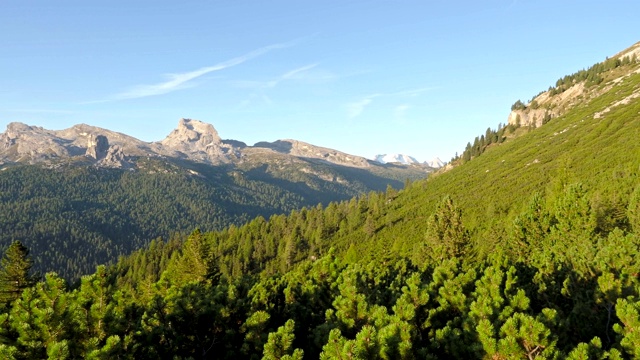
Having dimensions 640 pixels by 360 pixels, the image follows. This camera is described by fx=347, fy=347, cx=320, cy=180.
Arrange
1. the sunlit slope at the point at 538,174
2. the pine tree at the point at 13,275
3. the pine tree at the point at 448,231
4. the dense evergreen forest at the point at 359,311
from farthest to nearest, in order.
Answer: the sunlit slope at the point at 538,174, the pine tree at the point at 448,231, the pine tree at the point at 13,275, the dense evergreen forest at the point at 359,311

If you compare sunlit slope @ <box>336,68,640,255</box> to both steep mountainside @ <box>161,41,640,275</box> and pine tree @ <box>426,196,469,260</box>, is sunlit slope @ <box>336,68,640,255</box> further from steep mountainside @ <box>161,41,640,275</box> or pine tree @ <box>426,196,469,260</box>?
pine tree @ <box>426,196,469,260</box>

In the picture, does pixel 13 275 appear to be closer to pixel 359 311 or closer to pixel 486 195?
pixel 359 311

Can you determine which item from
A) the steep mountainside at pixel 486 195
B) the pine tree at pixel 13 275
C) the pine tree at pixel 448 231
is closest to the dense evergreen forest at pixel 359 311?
the pine tree at pixel 13 275

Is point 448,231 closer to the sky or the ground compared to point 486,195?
closer to the sky

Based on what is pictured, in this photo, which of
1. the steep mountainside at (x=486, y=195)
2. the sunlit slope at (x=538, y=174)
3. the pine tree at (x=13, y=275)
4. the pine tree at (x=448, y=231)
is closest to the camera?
the pine tree at (x=13, y=275)

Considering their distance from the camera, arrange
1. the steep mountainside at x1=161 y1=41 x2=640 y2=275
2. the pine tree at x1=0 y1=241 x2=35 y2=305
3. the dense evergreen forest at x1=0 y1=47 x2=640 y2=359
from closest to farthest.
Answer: the dense evergreen forest at x1=0 y1=47 x2=640 y2=359, the pine tree at x1=0 y1=241 x2=35 y2=305, the steep mountainside at x1=161 y1=41 x2=640 y2=275

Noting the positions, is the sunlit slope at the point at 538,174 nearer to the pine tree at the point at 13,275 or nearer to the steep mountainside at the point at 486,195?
the steep mountainside at the point at 486,195

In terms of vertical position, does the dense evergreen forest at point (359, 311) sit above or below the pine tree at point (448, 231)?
above

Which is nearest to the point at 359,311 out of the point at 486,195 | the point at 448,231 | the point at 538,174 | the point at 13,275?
the point at 448,231

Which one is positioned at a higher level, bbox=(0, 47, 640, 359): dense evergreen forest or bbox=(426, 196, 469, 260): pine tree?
bbox=(0, 47, 640, 359): dense evergreen forest

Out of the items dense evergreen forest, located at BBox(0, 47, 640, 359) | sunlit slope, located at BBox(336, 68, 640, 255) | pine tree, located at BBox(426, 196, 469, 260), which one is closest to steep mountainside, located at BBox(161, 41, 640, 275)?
sunlit slope, located at BBox(336, 68, 640, 255)

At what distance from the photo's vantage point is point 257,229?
182 meters

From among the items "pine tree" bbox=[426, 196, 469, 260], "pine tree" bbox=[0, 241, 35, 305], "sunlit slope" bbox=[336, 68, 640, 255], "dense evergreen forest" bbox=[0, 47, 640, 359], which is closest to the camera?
"dense evergreen forest" bbox=[0, 47, 640, 359]

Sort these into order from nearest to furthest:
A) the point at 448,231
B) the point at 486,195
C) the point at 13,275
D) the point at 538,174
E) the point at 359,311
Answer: the point at 359,311, the point at 13,275, the point at 448,231, the point at 538,174, the point at 486,195
